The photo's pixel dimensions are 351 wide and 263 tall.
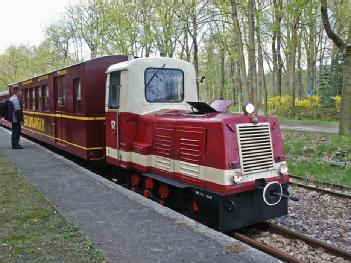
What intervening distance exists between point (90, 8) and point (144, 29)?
45.2 ft

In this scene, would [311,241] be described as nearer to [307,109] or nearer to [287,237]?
[287,237]

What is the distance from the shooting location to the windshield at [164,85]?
26.0 ft

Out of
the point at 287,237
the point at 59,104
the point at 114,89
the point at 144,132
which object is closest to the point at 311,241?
the point at 287,237

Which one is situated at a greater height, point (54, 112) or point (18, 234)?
point (54, 112)

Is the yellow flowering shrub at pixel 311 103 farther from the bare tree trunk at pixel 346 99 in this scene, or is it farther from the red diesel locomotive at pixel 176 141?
the red diesel locomotive at pixel 176 141

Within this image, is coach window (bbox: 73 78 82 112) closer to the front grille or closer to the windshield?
the windshield

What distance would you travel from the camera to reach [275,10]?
25.6 m

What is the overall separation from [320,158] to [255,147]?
7.23 meters

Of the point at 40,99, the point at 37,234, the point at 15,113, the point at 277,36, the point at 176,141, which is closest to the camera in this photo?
the point at 37,234

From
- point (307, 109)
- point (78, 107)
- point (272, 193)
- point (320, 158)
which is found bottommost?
point (320, 158)

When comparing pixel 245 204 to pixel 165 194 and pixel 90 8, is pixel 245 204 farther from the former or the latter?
pixel 90 8

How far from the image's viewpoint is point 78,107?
10273 millimetres

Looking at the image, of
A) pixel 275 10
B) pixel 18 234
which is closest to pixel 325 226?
pixel 18 234

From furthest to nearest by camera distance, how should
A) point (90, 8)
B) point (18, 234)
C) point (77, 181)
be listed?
point (90, 8) < point (77, 181) < point (18, 234)
